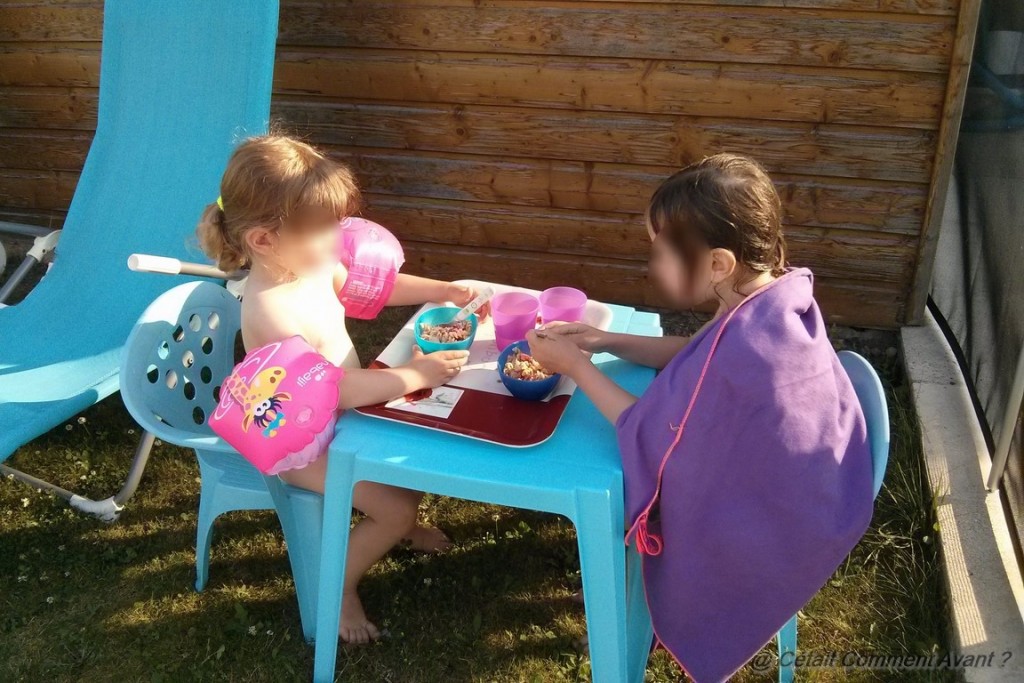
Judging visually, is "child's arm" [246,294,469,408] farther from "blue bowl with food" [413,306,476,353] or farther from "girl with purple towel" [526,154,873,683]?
"girl with purple towel" [526,154,873,683]

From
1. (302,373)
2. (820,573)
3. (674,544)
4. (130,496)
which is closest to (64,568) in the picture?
(130,496)

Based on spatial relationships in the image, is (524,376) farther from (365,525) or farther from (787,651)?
(787,651)

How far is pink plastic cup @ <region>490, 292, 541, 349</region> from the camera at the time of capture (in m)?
2.03

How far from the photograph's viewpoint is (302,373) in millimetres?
1742

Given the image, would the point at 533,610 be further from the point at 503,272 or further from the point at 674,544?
the point at 503,272

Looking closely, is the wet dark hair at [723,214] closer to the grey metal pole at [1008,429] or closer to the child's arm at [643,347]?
the child's arm at [643,347]

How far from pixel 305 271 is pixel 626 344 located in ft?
2.53

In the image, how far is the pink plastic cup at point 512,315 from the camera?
203 centimetres

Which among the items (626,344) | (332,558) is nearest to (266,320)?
(332,558)

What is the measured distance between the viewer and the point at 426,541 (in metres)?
2.53

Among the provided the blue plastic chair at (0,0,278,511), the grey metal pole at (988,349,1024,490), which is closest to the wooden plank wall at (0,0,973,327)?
the blue plastic chair at (0,0,278,511)

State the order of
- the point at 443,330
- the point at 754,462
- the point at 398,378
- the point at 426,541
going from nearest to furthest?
the point at 754,462 → the point at 398,378 → the point at 443,330 → the point at 426,541

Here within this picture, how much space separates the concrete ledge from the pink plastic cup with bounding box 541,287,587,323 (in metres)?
1.15

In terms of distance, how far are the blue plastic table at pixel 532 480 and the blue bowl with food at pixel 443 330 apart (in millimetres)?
252
